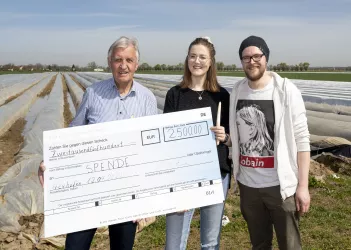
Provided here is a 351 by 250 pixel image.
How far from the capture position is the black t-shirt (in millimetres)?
2355

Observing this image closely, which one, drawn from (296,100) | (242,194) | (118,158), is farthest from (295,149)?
(118,158)

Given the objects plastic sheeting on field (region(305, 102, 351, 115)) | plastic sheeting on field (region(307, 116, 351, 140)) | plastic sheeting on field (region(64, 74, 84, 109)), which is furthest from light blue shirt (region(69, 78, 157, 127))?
plastic sheeting on field (region(64, 74, 84, 109))

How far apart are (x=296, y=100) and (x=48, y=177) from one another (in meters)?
1.63

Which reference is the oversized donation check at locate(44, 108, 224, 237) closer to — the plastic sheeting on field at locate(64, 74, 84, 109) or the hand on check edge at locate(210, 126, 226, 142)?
the hand on check edge at locate(210, 126, 226, 142)

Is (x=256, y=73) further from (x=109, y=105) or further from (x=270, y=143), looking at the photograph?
(x=109, y=105)

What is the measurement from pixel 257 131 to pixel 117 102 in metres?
0.94

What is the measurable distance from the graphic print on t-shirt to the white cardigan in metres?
0.04

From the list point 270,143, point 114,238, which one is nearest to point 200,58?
point 270,143

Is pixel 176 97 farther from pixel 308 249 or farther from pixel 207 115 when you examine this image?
pixel 308 249

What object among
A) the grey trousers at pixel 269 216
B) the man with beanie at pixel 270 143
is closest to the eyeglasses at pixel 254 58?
the man with beanie at pixel 270 143

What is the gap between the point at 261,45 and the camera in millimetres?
2123

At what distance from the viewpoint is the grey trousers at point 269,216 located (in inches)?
88.4

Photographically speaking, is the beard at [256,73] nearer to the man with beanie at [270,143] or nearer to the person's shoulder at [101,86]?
the man with beanie at [270,143]

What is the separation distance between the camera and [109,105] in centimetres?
225
